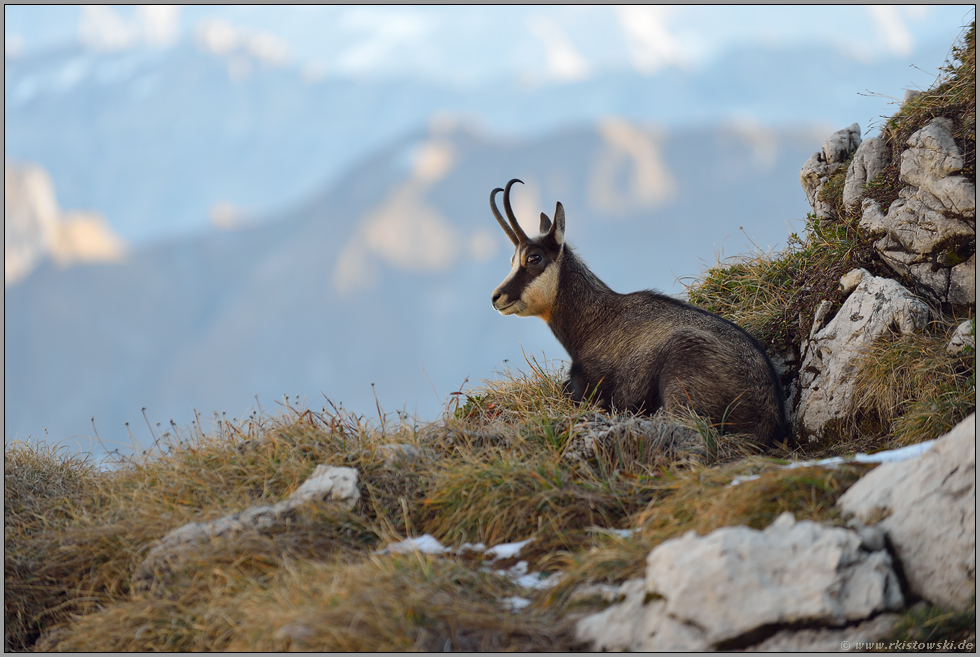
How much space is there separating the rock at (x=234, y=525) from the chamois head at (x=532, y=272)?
2.77m

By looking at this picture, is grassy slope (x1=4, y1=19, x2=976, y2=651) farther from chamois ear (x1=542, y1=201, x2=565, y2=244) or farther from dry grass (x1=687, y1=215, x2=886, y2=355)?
chamois ear (x1=542, y1=201, x2=565, y2=244)

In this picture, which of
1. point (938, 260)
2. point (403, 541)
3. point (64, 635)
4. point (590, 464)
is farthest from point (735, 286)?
point (64, 635)

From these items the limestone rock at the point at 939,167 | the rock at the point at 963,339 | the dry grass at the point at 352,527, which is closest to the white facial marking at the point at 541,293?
the dry grass at the point at 352,527

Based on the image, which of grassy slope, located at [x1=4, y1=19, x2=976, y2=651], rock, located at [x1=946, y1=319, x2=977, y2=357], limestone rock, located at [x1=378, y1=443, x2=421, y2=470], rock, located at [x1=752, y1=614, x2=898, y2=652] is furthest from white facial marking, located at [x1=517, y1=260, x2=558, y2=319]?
rock, located at [x1=752, y1=614, x2=898, y2=652]

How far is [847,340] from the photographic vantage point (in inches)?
270

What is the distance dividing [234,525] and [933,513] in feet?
13.7

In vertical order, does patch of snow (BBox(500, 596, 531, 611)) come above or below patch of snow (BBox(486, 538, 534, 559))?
below

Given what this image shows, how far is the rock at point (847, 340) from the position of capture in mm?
6590

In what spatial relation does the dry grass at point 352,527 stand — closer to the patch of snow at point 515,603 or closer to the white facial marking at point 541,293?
the patch of snow at point 515,603

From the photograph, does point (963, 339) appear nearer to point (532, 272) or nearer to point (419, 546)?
point (532, 272)

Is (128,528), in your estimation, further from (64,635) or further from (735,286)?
(735,286)

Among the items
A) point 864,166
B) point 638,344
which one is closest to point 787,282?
point 864,166

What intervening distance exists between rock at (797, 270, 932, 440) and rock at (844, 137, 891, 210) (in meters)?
1.28

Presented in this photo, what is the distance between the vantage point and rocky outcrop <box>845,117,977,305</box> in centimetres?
667
